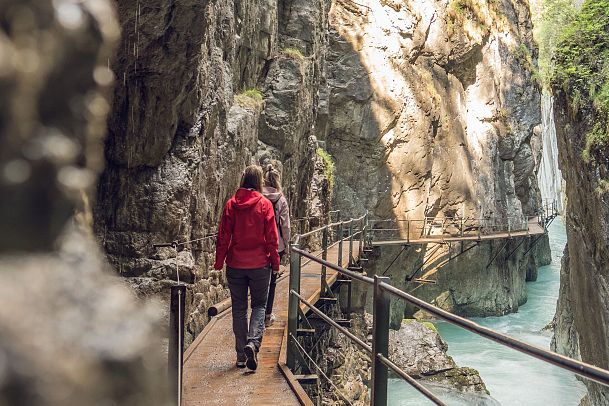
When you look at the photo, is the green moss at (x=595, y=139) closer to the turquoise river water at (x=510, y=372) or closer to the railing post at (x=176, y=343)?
the turquoise river water at (x=510, y=372)

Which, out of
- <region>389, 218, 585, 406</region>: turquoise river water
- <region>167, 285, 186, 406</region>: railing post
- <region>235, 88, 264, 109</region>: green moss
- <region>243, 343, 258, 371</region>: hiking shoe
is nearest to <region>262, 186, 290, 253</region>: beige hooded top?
<region>243, 343, 258, 371</region>: hiking shoe

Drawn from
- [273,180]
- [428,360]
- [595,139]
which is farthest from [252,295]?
[428,360]

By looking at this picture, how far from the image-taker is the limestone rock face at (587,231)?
407 inches

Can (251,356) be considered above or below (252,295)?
below

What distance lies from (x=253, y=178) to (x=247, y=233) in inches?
18.8

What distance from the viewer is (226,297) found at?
902 cm

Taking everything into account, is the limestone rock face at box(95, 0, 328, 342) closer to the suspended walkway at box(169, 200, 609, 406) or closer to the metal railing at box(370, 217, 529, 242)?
the suspended walkway at box(169, 200, 609, 406)

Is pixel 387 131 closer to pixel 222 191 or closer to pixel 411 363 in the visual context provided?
pixel 411 363

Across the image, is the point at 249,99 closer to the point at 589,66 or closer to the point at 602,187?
the point at 602,187

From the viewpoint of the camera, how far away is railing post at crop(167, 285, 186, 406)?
2726mm

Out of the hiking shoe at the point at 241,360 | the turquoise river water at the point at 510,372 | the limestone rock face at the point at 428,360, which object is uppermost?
the hiking shoe at the point at 241,360

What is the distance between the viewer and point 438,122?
26.3 metres

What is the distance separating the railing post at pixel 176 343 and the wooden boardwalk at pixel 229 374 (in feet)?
5.79

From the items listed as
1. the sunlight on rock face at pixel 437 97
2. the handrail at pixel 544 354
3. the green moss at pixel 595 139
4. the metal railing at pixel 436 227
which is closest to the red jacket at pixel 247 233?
the handrail at pixel 544 354
